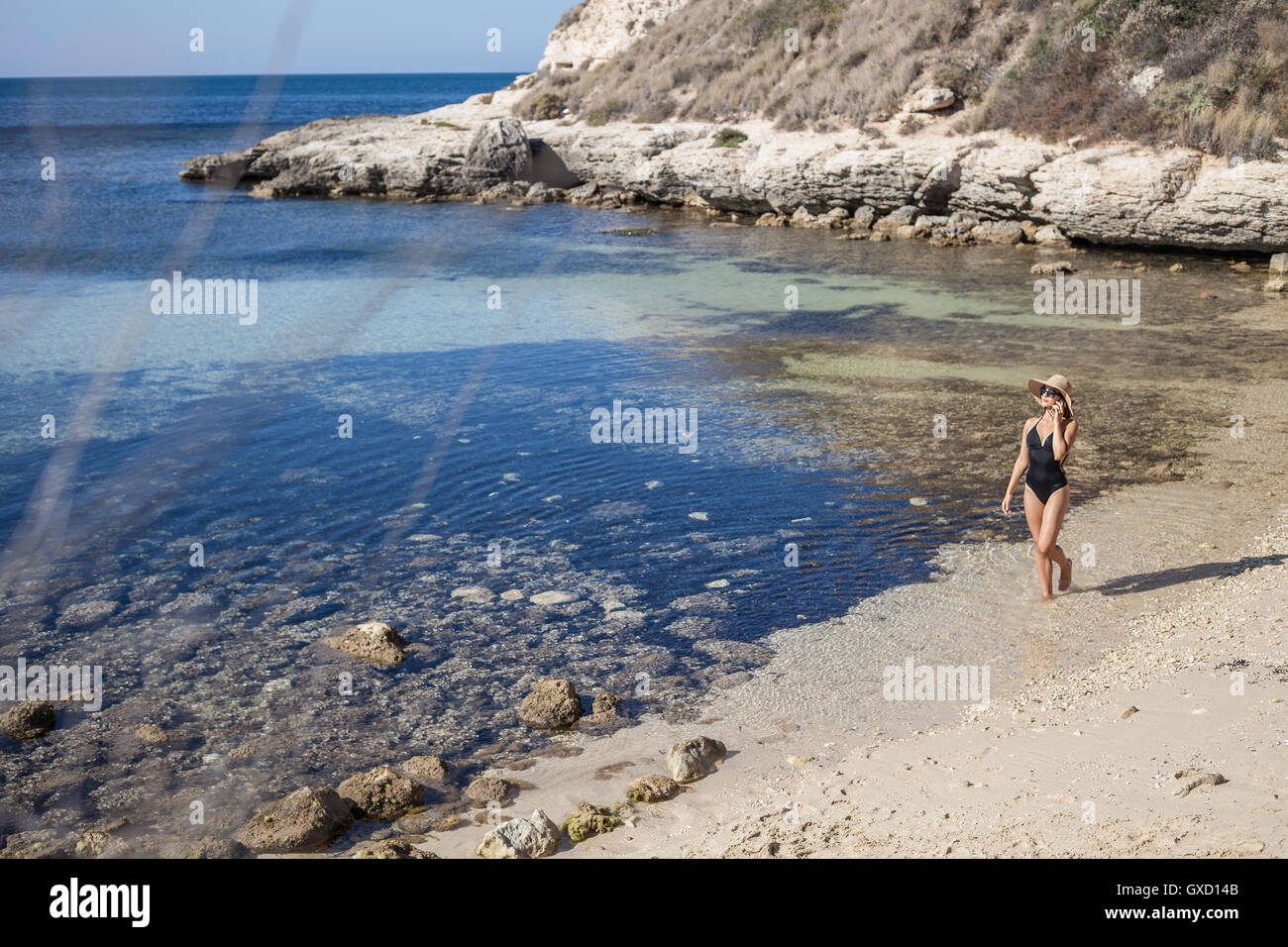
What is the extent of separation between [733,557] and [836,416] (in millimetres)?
5109

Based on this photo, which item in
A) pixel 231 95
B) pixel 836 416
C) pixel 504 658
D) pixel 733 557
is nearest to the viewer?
pixel 504 658

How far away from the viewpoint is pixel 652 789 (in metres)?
6.34

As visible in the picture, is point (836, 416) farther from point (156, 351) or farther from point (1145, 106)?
point (1145, 106)

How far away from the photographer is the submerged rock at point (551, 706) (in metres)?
7.36

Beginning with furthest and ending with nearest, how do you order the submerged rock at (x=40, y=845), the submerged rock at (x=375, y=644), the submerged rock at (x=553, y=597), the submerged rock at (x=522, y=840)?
the submerged rock at (x=553, y=597) → the submerged rock at (x=375, y=644) → the submerged rock at (x=40, y=845) → the submerged rock at (x=522, y=840)

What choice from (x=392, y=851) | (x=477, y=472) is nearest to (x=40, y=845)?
(x=392, y=851)

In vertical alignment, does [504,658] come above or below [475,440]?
below

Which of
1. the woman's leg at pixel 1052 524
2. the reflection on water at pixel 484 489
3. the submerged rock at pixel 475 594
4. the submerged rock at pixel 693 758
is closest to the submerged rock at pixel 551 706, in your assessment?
the reflection on water at pixel 484 489

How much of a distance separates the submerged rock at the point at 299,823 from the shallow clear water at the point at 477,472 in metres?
0.34

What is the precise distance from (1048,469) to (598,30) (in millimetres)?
53128

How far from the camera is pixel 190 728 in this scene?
291 inches

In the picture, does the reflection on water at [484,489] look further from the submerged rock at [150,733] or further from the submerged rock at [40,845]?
the submerged rock at [40,845]

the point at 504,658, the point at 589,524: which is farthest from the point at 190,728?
the point at 589,524

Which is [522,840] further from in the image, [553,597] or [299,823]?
[553,597]
